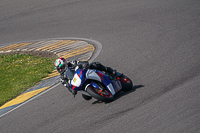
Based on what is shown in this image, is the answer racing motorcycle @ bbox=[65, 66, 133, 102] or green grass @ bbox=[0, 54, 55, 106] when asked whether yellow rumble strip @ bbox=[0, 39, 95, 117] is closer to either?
green grass @ bbox=[0, 54, 55, 106]

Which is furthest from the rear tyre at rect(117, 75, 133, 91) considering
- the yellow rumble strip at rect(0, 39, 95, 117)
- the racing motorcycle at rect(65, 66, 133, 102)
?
the yellow rumble strip at rect(0, 39, 95, 117)

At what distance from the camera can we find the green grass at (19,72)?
991 centimetres

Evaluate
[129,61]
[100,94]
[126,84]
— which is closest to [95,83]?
[100,94]

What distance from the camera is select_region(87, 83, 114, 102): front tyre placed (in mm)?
6659

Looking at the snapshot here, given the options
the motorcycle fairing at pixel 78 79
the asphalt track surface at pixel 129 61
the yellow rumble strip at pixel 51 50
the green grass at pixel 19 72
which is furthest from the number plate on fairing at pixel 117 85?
the green grass at pixel 19 72

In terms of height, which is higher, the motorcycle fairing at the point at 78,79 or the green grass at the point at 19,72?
the motorcycle fairing at the point at 78,79

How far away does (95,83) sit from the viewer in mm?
6859

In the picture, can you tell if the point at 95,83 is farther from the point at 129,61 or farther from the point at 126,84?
the point at 129,61

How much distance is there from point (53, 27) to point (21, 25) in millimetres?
2328

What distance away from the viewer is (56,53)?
11922 millimetres

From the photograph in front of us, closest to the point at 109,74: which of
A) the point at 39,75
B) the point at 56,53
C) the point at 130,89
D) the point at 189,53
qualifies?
the point at 130,89

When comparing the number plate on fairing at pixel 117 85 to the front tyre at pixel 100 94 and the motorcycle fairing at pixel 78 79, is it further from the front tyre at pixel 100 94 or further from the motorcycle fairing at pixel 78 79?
the motorcycle fairing at pixel 78 79

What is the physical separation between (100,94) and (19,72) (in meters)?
5.70

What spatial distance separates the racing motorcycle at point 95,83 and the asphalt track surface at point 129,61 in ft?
0.81
